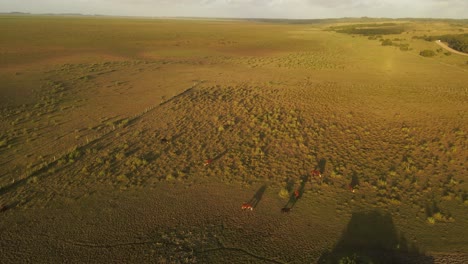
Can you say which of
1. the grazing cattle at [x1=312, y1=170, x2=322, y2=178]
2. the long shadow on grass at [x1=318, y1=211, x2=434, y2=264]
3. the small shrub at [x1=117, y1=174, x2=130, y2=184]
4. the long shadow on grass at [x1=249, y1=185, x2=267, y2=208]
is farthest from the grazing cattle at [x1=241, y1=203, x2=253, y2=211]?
the small shrub at [x1=117, y1=174, x2=130, y2=184]

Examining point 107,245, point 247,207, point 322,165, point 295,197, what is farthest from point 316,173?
point 107,245

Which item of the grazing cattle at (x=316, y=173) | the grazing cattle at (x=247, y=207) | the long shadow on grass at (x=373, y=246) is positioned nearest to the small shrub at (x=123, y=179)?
the grazing cattle at (x=247, y=207)

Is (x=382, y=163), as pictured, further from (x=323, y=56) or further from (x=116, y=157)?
(x=323, y=56)

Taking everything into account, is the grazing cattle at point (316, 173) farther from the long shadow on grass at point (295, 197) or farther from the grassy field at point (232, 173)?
the long shadow on grass at point (295, 197)

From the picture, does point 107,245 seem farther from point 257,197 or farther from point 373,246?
point 373,246

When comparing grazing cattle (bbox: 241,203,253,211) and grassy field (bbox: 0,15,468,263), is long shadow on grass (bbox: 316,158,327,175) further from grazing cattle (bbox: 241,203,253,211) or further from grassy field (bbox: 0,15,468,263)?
grazing cattle (bbox: 241,203,253,211)

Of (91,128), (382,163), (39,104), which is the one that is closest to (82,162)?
(91,128)
